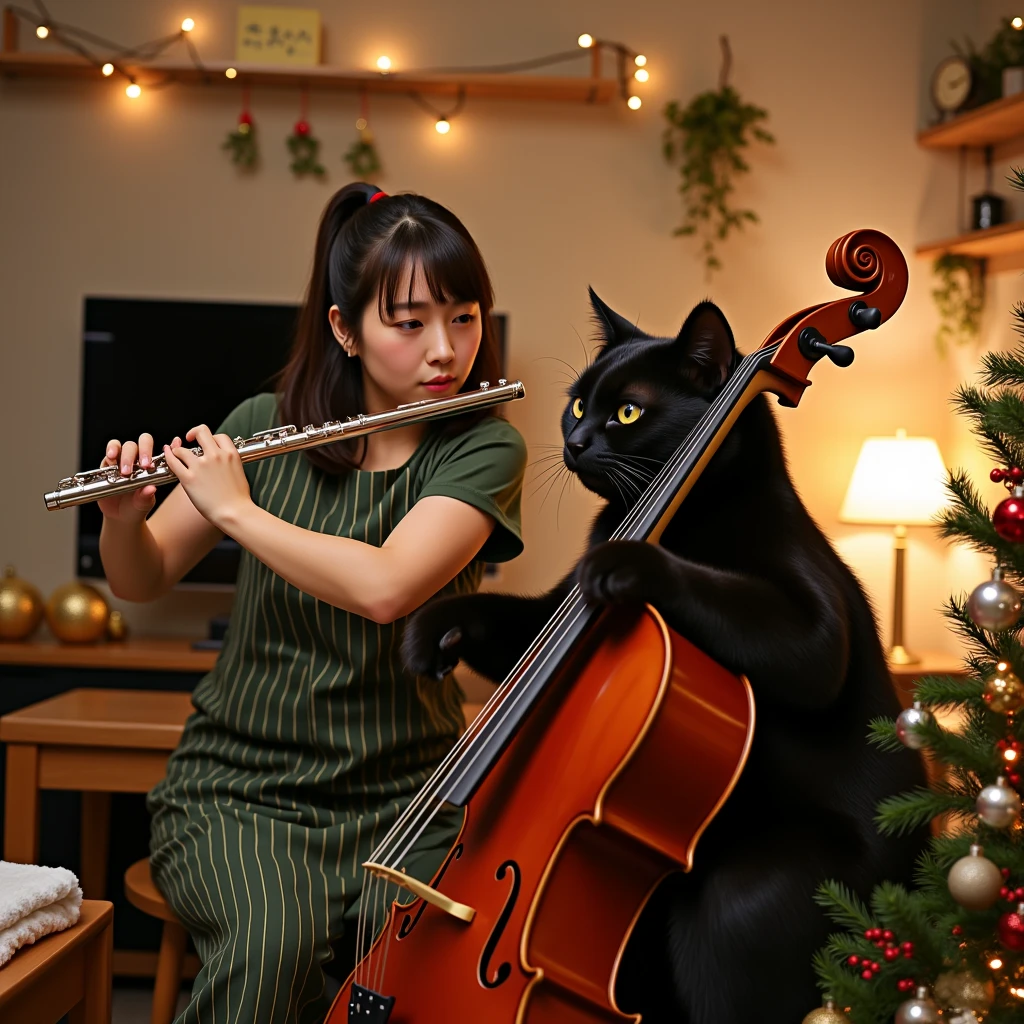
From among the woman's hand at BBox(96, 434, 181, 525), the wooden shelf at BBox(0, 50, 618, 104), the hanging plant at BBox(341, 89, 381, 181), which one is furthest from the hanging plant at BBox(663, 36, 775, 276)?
the woman's hand at BBox(96, 434, 181, 525)

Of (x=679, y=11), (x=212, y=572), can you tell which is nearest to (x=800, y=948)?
(x=212, y=572)

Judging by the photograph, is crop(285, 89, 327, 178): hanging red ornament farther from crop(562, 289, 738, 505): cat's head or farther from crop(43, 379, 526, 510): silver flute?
crop(562, 289, 738, 505): cat's head

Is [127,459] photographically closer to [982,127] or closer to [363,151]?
[363,151]

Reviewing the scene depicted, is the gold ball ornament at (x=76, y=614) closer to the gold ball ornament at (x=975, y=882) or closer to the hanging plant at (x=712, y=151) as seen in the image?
the hanging plant at (x=712, y=151)

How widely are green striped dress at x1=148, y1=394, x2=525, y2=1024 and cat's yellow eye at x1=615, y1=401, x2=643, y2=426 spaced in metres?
0.33

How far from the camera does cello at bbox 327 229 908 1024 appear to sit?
80cm

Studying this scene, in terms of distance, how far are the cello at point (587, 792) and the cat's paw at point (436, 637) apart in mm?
108

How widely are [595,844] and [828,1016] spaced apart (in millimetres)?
208

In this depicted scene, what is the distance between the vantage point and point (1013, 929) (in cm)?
75

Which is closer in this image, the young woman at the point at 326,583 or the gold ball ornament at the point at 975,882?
the gold ball ornament at the point at 975,882

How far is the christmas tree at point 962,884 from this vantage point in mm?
775

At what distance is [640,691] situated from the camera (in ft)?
2.66

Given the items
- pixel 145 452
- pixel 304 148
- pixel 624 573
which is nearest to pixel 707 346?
pixel 624 573

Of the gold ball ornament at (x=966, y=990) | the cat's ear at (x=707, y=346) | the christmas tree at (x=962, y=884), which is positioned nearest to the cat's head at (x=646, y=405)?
the cat's ear at (x=707, y=346)
